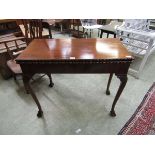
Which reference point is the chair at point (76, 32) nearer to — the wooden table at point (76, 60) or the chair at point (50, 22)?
the chair at point (50, 22)

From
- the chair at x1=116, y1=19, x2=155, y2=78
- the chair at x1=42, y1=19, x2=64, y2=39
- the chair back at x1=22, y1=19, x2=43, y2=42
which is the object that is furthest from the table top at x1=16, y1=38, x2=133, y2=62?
the chair at x1=116, y1=19, x2=155, y2=78

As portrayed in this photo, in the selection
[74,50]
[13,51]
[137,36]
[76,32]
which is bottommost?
[76,32]

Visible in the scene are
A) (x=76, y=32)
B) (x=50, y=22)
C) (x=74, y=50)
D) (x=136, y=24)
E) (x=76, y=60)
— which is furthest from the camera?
(x=76, y=32)

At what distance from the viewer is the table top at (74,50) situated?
1.09m

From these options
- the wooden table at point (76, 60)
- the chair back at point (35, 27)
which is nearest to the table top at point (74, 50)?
the wooden table at point (76, 60)

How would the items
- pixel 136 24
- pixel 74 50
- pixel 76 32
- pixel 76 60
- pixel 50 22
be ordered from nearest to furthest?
pixel 76 60 → pixel 74 50 → pixel 136 24 → pixel 50 22 → pixel 76 32

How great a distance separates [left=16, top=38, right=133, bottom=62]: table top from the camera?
1.09m

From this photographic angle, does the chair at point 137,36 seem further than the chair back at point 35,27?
Yes

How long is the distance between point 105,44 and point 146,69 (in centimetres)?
144

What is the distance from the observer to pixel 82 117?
1.58 m

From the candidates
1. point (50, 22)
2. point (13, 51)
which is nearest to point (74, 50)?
point (13, 51)

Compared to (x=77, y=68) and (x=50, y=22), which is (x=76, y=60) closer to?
(x=77, y=68)

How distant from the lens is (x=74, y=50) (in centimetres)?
120
